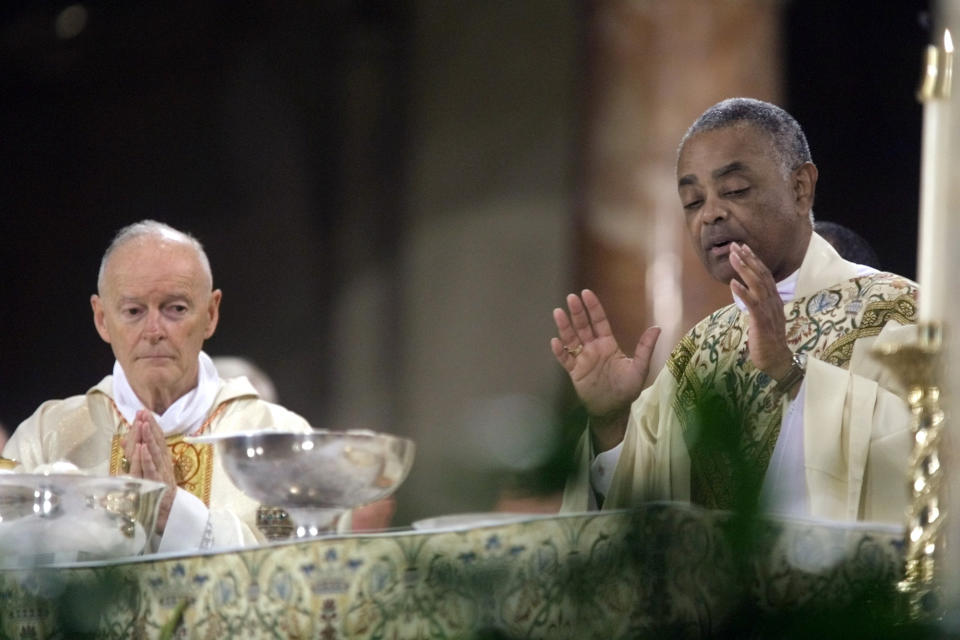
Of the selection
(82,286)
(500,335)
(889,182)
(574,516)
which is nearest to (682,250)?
(889,182)

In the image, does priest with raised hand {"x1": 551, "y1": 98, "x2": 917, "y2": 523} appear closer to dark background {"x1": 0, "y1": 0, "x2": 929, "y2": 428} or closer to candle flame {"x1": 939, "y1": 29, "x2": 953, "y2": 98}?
candle flame {"x1": 939, "y1": 29, "x2": 953, "y2": 98}

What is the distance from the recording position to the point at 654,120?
264 inches

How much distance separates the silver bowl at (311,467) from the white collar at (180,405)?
179cm

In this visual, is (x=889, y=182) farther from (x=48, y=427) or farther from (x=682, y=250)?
(x=48, y=427)

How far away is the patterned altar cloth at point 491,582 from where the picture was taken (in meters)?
1.09

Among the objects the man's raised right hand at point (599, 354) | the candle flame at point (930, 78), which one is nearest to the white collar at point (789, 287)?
the man's raised right hand at point (599, 354)

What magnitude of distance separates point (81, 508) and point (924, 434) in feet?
3.77

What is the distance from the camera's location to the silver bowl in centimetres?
204

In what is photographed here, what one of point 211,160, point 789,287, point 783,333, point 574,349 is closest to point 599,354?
point 574,349

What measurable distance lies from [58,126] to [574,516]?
863 centimetres

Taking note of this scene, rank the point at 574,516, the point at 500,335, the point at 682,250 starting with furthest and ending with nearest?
the point at 500,335, the point at 682,250, the point at 574,516

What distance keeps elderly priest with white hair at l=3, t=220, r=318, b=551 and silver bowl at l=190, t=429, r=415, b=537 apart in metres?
1.45

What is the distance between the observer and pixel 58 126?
9.60 metres

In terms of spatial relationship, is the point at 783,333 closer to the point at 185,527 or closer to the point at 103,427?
the point at 185,527
